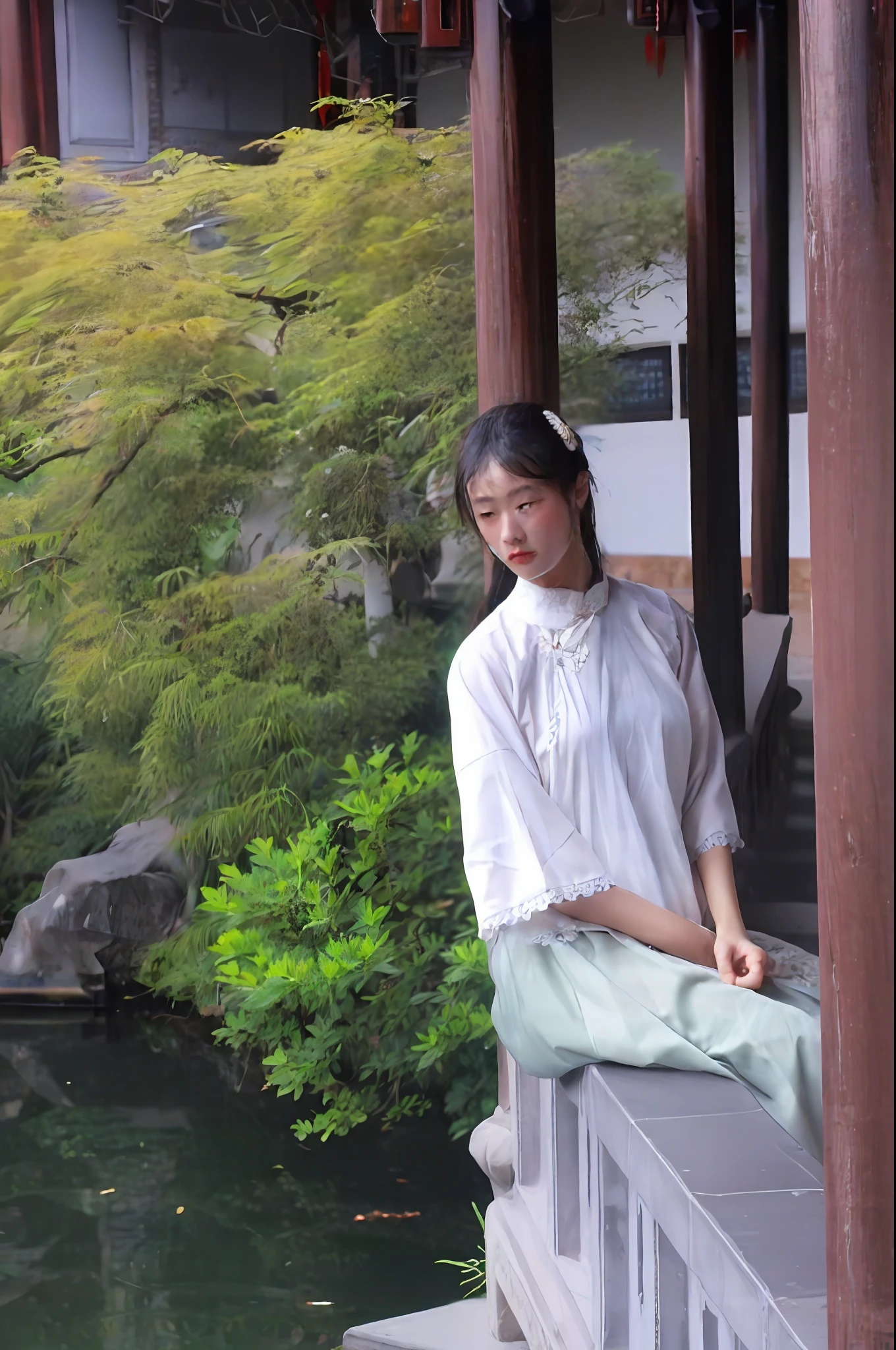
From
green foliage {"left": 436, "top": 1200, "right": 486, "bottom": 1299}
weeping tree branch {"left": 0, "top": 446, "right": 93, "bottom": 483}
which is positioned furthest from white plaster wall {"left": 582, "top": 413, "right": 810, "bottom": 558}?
green foliage {"left": 436, "top": 1200, "right": 486, "bottom": 1299}

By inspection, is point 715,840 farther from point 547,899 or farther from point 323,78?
point 323,78

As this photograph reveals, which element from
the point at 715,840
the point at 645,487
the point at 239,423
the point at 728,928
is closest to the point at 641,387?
the point at 645,487

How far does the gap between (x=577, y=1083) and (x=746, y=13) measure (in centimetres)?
349

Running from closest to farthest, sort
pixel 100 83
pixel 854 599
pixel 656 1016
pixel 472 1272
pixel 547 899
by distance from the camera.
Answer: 1. pixel 854 599
2. pixel 656 1016
3. pixel 547 899
4. pixel 472 1272
5. pixel 100 83

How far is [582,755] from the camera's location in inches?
61.1

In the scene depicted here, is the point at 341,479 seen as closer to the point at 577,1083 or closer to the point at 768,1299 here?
the point at 577,1083

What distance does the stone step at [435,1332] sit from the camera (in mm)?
2227

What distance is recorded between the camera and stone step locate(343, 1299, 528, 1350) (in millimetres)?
2227

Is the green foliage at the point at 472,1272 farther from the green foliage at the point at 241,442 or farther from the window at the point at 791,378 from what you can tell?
the window at the point at 791,378

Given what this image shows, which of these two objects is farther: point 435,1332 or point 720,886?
point 435,1332

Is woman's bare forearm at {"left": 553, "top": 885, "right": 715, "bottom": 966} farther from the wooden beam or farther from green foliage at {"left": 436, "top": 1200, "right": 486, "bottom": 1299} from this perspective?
green foliage at {"left": 436, "top": 1200, "right": 486, "bottom": 1299}

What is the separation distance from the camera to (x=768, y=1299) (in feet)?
3.02

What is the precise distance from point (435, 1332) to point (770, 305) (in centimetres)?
308

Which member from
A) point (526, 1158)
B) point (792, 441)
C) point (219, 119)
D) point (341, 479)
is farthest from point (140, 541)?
point (526, 1158)
